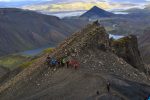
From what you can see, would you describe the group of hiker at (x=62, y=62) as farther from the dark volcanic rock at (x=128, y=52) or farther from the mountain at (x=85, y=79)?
the dark volcanic rock at (x=128, y=52)

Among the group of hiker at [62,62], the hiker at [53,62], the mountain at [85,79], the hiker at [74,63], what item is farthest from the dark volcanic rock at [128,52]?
the hiker at [74,63]

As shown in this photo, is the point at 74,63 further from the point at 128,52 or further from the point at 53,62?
the point at 128,52

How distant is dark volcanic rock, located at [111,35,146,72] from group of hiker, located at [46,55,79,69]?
51.4 feet

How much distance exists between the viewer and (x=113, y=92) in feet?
138

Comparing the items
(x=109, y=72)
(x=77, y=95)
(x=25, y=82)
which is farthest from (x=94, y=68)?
(x=25, y=82)

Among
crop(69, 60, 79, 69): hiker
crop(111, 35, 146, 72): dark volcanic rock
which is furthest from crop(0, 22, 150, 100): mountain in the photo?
crop(111, 35, 146, 72): dark volcanic rock

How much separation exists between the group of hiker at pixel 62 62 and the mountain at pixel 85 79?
16.6 inches

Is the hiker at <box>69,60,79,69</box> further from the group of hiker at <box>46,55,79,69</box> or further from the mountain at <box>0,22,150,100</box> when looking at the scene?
the mountain at <box>0,22,150,100</box>

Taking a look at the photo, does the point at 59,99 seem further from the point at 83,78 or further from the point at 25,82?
the point at 25,82

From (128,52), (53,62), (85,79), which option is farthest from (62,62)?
(128,52)

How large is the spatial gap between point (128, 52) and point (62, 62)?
20398 millimetres

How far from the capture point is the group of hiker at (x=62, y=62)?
156 ft

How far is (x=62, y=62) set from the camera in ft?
159

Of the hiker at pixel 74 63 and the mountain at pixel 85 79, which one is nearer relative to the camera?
the mountain at pixel 85 79
